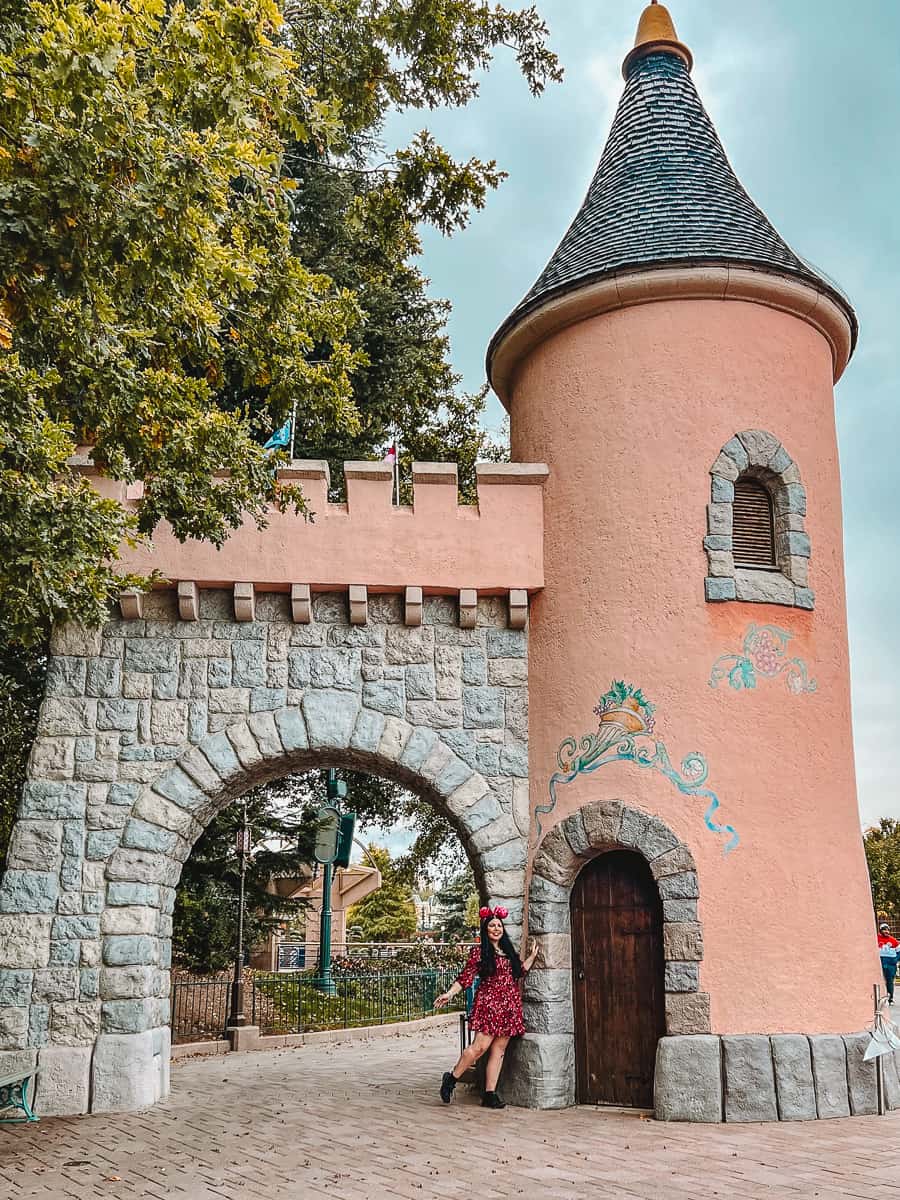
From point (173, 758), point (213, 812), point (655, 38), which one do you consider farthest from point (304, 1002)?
point (655, 38)

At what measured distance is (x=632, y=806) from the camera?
8461 millimetres

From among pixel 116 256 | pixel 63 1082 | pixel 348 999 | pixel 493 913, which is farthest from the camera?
pixel 348 999

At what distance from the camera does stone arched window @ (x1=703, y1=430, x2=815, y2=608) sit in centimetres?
878

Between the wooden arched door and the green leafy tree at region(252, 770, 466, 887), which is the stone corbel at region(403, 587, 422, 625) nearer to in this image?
the wooden arched door

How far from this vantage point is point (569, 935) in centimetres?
869

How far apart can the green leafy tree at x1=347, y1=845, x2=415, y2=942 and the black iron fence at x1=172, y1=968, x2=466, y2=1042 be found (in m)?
12.1

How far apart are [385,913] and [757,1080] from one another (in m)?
25.3

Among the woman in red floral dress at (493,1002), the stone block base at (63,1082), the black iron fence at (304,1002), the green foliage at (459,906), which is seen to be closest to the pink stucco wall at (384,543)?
the woman in red floral dress at (493,1002)

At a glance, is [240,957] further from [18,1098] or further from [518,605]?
[518,605]

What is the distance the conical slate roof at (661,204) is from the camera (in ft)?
30.5

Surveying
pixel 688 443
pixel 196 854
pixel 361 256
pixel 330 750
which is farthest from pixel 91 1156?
pixel 361 256

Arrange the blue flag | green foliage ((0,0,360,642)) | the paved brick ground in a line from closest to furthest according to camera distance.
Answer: green foliage ((0,0,360,642))
the paved brick ground
the blue flag

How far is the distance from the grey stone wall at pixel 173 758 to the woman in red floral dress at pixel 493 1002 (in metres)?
0.38

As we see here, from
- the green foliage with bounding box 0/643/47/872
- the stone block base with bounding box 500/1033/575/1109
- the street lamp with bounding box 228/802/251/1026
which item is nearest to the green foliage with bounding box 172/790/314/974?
the street lamp with bounding box 228/802/251/1026
